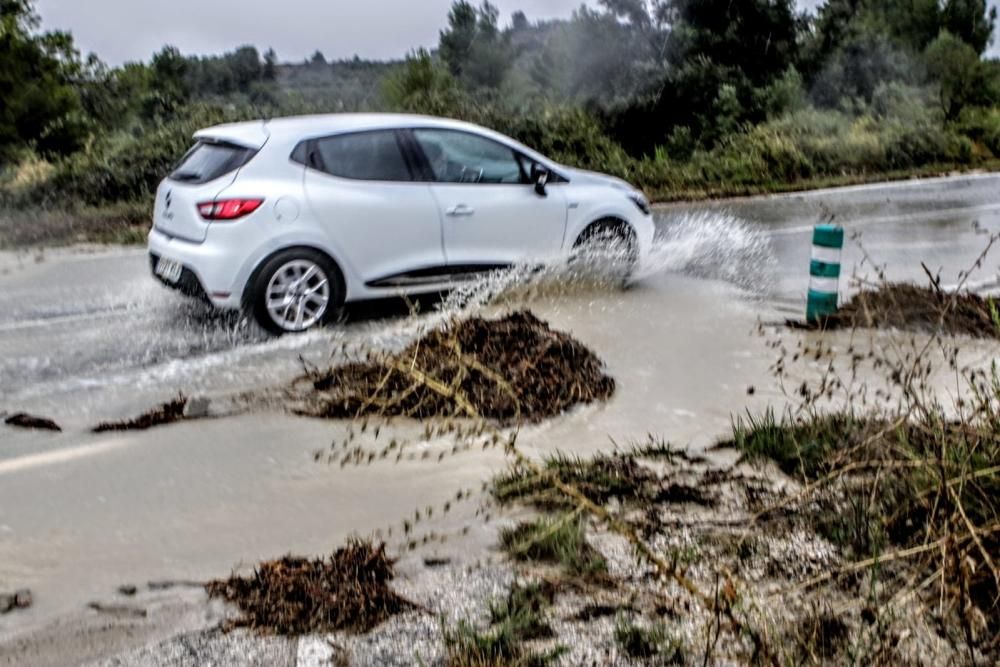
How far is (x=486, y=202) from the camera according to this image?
9094 mm

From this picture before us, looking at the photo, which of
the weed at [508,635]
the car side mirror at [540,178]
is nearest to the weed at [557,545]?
the weed at [508,635]

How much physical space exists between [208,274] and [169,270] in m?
0.55

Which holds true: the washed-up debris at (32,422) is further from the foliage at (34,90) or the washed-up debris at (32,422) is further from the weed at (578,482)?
the foliage at (34,90)

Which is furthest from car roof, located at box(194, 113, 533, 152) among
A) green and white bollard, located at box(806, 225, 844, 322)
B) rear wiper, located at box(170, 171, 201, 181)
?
green and white bollard, located at box(806, 225, 844, 322)

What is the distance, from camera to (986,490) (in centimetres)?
431

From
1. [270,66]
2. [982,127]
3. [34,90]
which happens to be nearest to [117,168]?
[34,90]

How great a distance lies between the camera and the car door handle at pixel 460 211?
29.1ft

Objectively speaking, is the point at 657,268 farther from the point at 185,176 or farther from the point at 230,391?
the point at 230,391

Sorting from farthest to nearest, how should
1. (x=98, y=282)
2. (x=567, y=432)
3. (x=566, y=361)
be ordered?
(x=98, y=282), (x=566, y=361), (x=567, y=432)

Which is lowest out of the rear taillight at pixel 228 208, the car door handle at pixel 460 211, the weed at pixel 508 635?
the weed at pixel 508 635

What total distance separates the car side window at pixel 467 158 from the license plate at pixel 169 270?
2.14 m

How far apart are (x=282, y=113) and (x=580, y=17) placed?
767 centimetres

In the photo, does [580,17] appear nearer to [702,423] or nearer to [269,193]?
[269,193]

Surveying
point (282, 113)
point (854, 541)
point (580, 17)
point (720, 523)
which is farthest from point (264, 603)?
point (580, 17)
